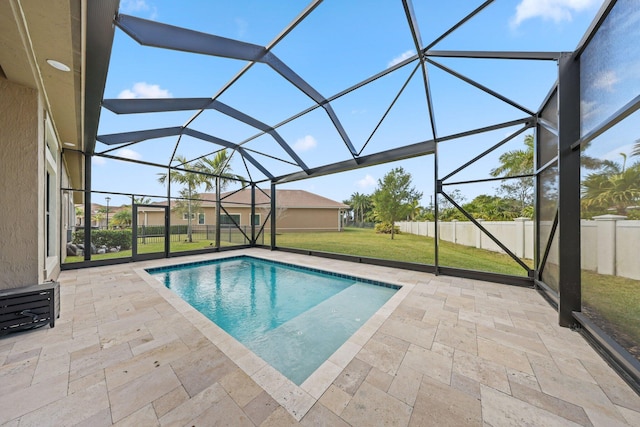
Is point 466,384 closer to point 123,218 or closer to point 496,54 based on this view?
point 496,54

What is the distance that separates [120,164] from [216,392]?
8.12m

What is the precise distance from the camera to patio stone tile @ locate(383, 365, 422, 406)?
1.72 metres

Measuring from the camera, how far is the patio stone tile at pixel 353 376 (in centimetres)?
183

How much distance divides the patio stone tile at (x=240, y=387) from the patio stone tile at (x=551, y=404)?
→ 2.03 m

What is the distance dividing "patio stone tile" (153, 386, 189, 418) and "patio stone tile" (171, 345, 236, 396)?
43mm

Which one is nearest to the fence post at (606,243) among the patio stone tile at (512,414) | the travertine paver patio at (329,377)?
the travertine paver patio at (329,377)

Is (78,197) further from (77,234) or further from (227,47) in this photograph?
(227,47)

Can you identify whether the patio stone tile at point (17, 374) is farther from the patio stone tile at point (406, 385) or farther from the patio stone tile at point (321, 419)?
the patio stone tile at point (406, 385)

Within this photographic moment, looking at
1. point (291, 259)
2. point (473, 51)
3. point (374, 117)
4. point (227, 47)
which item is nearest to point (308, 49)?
point (227, 47)

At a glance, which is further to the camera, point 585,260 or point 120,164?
point 120,164

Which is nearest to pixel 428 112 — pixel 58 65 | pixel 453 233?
pixel 453 233

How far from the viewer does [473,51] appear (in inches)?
137

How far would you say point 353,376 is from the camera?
197 cm

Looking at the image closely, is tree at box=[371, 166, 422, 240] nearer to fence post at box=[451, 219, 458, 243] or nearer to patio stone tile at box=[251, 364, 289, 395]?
fence post at box=[451, 219, 458, 243]
